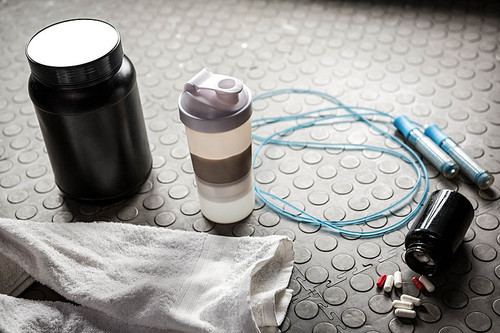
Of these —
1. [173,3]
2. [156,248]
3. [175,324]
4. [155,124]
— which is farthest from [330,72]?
[175,324]

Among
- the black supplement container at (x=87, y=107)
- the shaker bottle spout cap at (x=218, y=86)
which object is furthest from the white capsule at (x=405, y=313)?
the black supplement container at (x=87, y=107)

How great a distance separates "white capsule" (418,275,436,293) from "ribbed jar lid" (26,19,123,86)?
2.26 ft

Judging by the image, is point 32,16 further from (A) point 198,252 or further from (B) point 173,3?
(A) point 198,252

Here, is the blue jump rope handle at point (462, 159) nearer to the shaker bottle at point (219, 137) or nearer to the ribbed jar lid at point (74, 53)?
the shaker bottle at point (219, 137)

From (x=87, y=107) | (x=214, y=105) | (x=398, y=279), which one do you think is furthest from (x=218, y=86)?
(x=398, y=279)

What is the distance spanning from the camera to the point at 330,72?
158 centimetres

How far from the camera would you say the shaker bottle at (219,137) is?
1.05 metres

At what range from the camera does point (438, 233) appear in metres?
1.04

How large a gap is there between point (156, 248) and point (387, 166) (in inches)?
21.3

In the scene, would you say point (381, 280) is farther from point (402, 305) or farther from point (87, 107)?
point (87, 107)

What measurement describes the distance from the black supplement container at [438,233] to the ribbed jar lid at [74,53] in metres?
0.64

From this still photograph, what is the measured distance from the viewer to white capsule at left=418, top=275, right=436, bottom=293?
41.9 inches

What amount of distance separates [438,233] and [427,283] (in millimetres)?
97

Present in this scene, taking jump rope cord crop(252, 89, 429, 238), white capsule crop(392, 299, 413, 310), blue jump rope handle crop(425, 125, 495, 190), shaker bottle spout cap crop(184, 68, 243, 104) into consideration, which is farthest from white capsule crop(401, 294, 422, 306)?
shaker bottle spout cap crop(184, 68, 243, 104)
